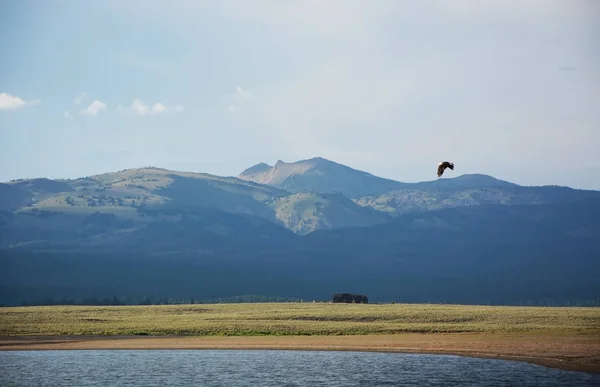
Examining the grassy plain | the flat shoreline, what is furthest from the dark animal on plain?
the flat shoreline

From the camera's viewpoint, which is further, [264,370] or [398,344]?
[398,344]

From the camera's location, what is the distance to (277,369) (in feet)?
190

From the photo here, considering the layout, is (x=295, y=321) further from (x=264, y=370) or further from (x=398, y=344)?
(x=264, y=370)

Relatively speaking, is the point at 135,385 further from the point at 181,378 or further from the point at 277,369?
the point at 277,369

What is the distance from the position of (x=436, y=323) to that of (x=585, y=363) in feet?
94.7

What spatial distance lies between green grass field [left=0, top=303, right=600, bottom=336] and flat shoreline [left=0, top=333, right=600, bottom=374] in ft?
11.3

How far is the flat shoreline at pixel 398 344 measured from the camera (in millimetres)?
61094

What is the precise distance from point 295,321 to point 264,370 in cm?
3089

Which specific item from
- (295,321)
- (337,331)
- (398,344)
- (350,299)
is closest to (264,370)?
(398,344)

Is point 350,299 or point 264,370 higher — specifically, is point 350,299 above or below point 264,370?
above

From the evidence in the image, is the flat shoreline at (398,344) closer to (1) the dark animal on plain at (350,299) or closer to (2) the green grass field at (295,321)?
(2) the green grass field at (295,321)

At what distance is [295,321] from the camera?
8856 cm

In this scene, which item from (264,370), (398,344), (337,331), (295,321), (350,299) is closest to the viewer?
(264,370)

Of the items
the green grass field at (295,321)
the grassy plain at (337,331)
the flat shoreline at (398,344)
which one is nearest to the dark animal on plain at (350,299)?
the green grass field at (295,321)
